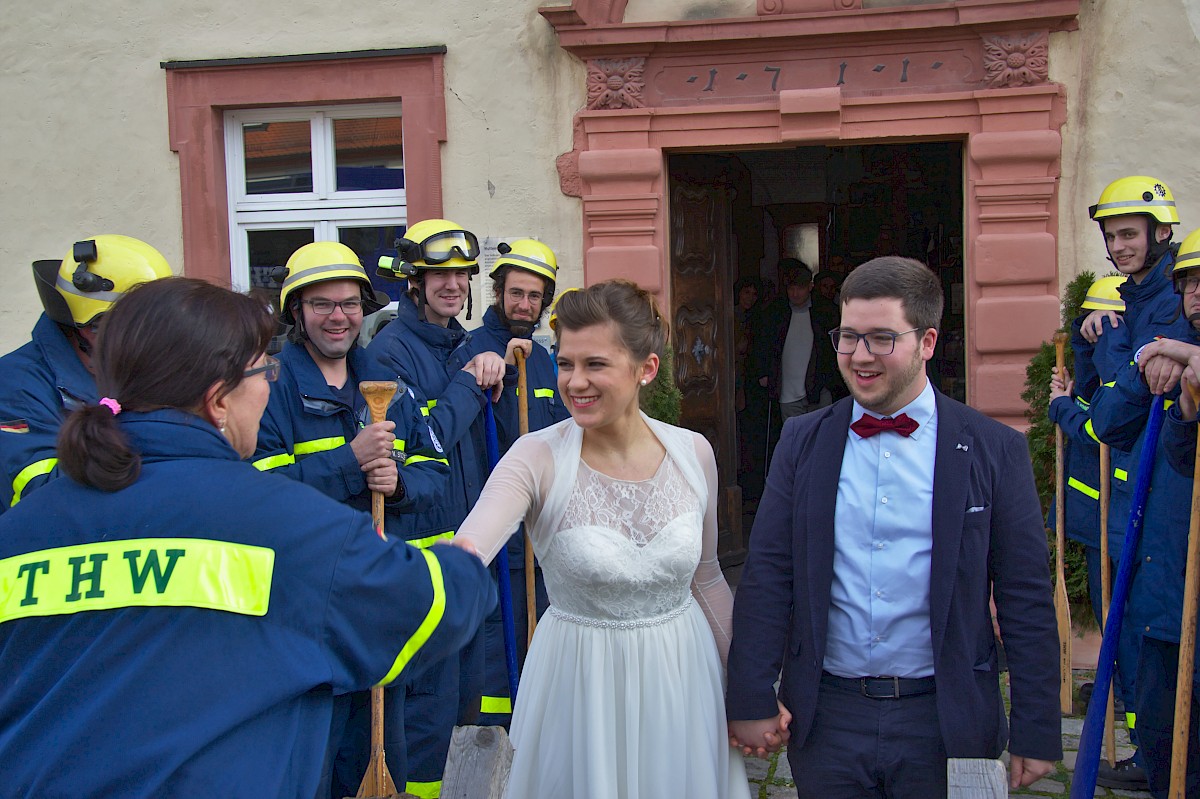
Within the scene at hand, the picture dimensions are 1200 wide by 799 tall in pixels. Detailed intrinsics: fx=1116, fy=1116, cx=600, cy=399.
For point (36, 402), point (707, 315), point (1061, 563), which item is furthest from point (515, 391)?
point (707, 315)

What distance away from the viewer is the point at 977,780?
A: 210cm

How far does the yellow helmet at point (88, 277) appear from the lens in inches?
125

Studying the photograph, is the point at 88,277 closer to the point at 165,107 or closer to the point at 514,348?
the point at 514,348

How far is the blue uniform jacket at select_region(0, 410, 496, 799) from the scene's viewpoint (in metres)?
1.57

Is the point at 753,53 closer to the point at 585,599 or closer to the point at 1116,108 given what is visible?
the point at 1116,108

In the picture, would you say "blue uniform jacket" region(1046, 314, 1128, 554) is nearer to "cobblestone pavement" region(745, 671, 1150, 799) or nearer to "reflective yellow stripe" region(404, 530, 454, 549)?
"cobblestone pavement" region(745, 671, 1150, 799)

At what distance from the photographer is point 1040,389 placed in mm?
6227

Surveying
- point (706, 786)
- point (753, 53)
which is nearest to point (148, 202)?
point (753, 53)

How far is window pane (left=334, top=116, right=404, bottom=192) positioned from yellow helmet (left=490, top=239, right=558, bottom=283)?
2.97 meters

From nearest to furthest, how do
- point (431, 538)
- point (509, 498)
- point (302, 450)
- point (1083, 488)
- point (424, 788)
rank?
point (509, 498) < point (302, 450) < point (424, 788) < point (431, 538) < point (1083, 488)

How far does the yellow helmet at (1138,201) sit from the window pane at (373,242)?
4.47m

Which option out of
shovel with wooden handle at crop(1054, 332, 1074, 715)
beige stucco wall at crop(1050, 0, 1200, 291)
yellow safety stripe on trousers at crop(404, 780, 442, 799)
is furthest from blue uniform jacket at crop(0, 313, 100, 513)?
beige stucco wall at crop(1050, 0, 1200, 291)

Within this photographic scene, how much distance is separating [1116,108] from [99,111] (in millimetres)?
6537

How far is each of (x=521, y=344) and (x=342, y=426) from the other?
1012 mm
